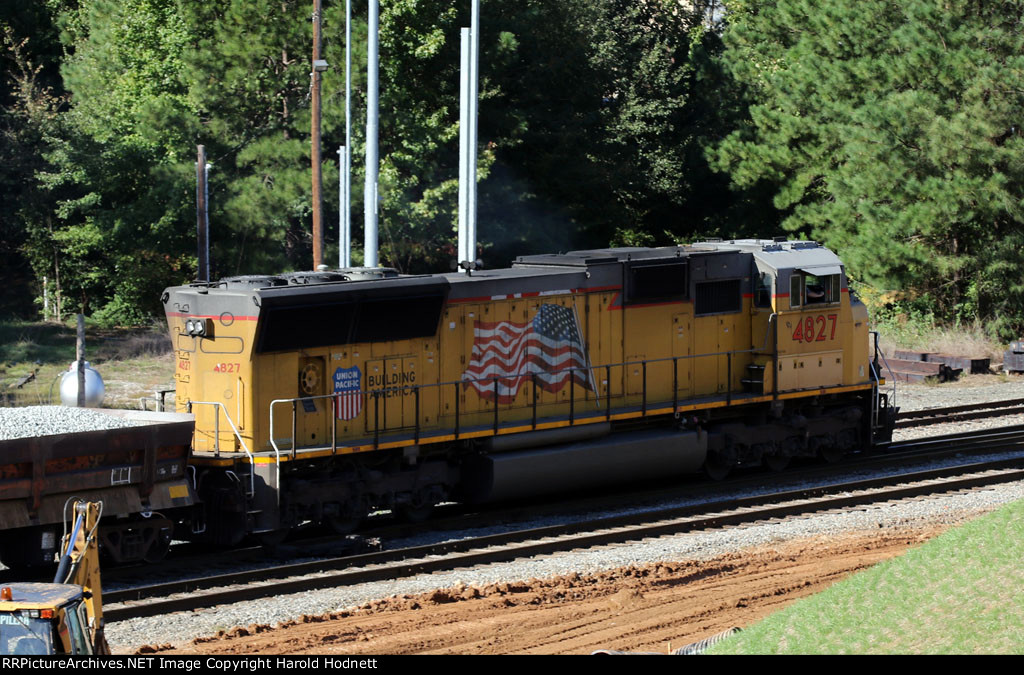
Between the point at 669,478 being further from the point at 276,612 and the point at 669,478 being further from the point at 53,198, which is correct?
the point at 53,198

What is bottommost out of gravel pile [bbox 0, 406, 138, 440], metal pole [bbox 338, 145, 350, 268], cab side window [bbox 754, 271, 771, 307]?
gravel pile [bbox 0, 406, 138, 440]

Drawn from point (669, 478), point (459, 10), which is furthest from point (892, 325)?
point (669, 478)

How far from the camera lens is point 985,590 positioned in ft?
33.6

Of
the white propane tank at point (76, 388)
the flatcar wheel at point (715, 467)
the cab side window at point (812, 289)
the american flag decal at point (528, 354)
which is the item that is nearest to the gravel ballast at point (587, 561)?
the flatcar wheel at point (715, 467)

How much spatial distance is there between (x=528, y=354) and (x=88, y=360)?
719 inches

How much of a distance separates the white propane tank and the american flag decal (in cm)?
740

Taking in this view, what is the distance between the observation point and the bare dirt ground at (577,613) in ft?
34.6

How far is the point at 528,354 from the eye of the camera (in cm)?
1622

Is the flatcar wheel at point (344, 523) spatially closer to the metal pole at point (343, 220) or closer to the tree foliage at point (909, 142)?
the metal pole at point (343, 220)

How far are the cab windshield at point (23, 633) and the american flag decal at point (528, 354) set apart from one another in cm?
915

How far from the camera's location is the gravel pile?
1223 cm

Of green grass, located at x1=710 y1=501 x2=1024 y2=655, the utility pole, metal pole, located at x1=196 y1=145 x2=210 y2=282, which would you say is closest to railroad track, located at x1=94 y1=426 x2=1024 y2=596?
green grass, located at x1=710 y1=501 x2=1024 y2=655

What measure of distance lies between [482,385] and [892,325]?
2392cm

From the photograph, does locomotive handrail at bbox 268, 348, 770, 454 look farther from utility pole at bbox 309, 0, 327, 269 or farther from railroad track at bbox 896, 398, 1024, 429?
utility pole at bbox 309, 0, 327, 269
